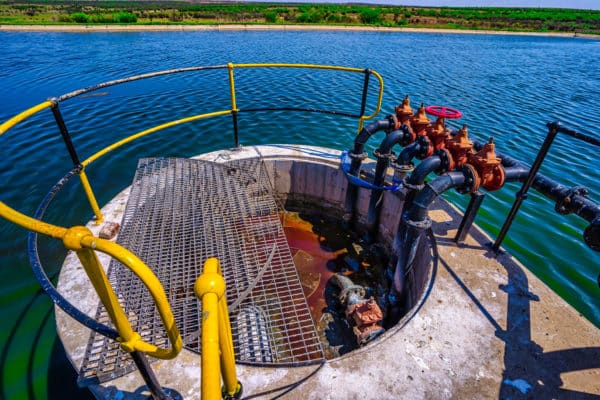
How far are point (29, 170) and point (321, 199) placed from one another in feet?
20.0

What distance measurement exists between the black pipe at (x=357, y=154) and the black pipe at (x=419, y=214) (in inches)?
59.8

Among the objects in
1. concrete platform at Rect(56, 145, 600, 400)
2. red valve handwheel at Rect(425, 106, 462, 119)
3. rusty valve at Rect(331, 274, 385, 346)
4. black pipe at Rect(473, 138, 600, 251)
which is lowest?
rusty valve at Rect(331, 274, 385, 346)

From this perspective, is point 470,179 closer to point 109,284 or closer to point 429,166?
point 429,166

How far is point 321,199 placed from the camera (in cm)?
528

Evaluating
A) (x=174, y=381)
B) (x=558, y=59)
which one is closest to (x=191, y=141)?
(x=174, y=381)

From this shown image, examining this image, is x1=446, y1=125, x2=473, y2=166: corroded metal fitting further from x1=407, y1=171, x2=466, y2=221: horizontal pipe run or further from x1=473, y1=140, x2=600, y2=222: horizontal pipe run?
x1=473, y1=140, x2=600, y2=222: horizontal pipe run

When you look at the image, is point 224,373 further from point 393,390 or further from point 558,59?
point 558,59

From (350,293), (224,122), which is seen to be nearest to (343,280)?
(350,293)

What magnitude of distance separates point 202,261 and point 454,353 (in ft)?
7.69

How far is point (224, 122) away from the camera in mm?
8781

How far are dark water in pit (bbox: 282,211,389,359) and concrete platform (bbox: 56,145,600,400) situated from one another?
1140 millimetres

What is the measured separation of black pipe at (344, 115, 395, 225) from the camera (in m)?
4.22

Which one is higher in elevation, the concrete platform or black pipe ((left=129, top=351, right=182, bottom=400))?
black pipe ((left=129, top=351, right=182, bottom=400))

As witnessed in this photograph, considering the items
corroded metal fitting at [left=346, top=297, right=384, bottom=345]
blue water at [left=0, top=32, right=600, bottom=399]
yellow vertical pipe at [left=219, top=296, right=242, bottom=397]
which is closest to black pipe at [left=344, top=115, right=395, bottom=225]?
corroded metal fitting at [left=346, top=297, right=384, bottom=345]
